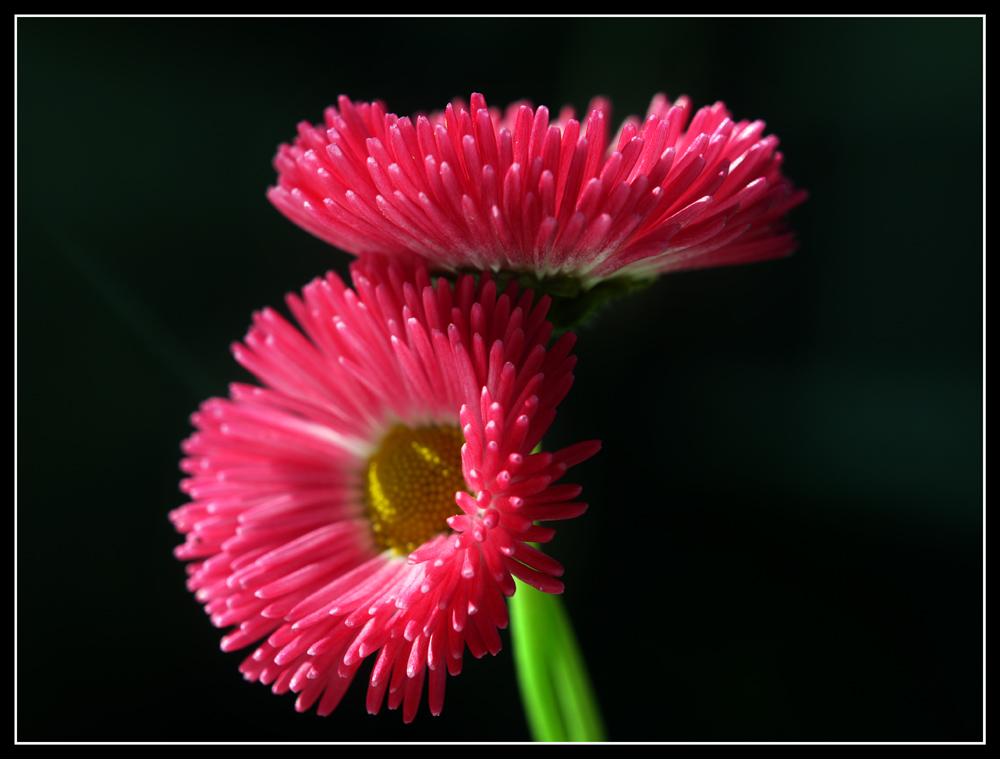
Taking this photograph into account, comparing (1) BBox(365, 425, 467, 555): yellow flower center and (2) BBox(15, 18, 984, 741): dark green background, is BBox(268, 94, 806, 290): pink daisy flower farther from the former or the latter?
(2) BBox(15, 18, 984, 741): dark green background

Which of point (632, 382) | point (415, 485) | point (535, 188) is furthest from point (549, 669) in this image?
point (632, 382)

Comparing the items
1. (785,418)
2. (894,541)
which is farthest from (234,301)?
(894,541)

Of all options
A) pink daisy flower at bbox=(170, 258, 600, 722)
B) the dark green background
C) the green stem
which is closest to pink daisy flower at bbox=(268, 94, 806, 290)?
pink daisy flower at bbox=(170, 258, 600, 722)

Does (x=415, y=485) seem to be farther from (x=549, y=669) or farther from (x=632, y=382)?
(x=632, y=382)

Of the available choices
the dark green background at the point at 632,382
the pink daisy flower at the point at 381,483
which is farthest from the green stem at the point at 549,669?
the dark green background at the point at 632,382

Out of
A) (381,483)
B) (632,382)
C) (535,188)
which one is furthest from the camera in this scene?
(632,382)
